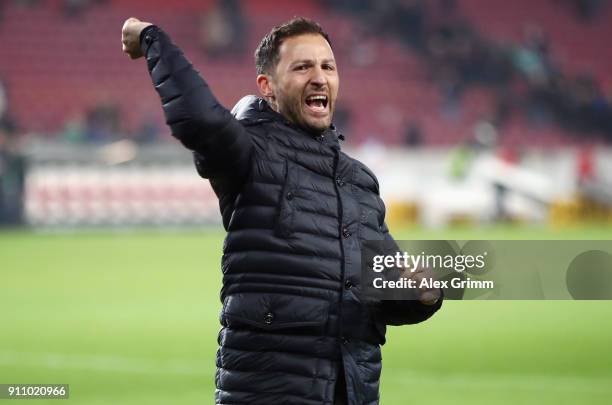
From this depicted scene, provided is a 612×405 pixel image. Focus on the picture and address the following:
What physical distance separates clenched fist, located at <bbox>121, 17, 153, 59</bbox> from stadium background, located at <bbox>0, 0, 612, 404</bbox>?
4175 mm

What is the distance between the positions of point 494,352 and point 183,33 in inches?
871

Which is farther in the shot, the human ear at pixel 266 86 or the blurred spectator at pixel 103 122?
the blurred spectator at pixel 103 122

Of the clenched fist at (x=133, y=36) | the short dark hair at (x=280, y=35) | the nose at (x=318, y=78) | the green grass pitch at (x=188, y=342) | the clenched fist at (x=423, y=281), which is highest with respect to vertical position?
the green grass pitch at (x=188, y=342)

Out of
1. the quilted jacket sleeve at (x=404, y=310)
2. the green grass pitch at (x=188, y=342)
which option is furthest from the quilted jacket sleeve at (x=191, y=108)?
the green grass pitch at (x=188, y=342)

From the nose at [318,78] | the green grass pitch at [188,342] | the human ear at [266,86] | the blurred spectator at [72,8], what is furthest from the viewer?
the blurred spectator at [72,8]

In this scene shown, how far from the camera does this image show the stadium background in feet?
28.4

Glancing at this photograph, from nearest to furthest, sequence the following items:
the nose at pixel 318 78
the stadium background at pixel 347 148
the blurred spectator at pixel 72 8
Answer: the nose at pixel 318 78 → the stadium background at pixel 347 148 → the blurred spectator at pixel 72 8

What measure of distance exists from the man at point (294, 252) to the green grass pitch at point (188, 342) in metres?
3.85

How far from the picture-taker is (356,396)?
10.6ft

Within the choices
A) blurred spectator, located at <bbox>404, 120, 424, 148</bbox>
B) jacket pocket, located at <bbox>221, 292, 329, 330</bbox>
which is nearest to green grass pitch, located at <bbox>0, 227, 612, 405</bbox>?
jacket pocket, located at <bbox>221, 292, 329, 330</bbox>

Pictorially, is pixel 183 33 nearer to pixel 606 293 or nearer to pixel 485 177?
pixel 485 177

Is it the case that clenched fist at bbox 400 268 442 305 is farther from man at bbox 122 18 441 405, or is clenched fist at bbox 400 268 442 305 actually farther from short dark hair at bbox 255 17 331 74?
short dark hair at bbox 255 17 331 74

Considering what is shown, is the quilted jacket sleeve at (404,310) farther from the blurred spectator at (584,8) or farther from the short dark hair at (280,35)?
the blurred spectator at (584,8)

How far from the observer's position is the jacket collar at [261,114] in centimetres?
334
